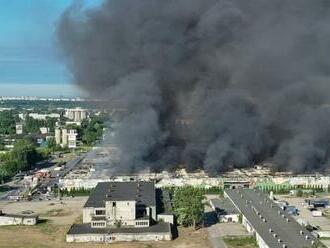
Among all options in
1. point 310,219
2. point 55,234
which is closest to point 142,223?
point 55,234

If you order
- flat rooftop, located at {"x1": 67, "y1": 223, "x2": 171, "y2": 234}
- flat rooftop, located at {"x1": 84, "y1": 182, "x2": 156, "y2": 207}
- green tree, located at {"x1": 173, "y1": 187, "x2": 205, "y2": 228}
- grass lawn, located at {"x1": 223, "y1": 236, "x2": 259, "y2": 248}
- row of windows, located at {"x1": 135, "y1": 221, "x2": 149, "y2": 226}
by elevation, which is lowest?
grass lawn, located at {"x1": 223, "y1": 236, "x2": 259, "y2": 248}

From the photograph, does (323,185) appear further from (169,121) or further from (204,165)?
(169,121)

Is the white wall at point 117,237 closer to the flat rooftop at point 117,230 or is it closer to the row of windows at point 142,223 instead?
the flat rooftop at point 117,230

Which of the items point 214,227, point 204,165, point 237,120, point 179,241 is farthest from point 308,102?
point 179,241

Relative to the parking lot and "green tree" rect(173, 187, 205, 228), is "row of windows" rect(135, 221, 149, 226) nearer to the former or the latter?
"green tree" rect(173, 187, 205, 228)

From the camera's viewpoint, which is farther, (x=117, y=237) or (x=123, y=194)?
(x=123, y=194)

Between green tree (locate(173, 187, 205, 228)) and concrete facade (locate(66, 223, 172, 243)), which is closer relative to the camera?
concrete facade (locate(66, 223, 172, 243))

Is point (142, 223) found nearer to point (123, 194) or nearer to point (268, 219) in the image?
point (123, 194)

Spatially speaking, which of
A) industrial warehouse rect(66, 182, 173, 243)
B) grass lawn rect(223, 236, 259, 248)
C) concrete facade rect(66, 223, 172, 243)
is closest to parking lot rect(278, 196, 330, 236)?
grass lawn rect(223, 236, 259, 248)
